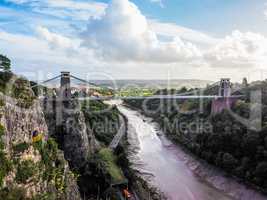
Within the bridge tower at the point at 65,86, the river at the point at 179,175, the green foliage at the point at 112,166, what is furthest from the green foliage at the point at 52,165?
the river at the point at 179,175

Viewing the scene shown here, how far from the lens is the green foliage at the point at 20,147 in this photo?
242 inches

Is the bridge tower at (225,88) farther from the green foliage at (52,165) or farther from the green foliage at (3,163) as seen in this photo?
the green foliage at (3,163)

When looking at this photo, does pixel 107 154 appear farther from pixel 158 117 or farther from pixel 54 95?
pixel 158 117

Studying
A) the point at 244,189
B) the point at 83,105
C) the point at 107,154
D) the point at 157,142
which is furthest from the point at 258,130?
the point at 83,105

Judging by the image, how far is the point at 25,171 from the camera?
6.12 meters

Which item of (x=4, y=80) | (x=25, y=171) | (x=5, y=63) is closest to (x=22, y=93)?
(x=4, y=80)

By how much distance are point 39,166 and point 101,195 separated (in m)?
4.09

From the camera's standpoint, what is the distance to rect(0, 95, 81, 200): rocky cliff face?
5.70 m

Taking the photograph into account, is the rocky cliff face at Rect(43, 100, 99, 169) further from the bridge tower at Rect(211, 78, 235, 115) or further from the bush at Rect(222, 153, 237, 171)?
the bridge tower at Rect(211, 78, 235, 115)

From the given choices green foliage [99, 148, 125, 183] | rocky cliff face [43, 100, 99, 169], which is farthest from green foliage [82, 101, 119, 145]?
rocky cliff face [43, 100, 99, 169]

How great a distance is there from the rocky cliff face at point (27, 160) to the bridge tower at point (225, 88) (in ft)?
39.1

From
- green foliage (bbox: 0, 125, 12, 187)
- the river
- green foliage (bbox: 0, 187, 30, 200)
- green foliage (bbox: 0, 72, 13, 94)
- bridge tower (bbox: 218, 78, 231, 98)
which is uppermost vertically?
green foliage (bbox: 0, 72, 13, 94)

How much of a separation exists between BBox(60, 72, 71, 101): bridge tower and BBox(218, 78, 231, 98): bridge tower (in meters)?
9.17

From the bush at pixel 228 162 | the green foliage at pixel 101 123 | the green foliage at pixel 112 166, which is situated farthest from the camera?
the green foliage at pixel 101 123
